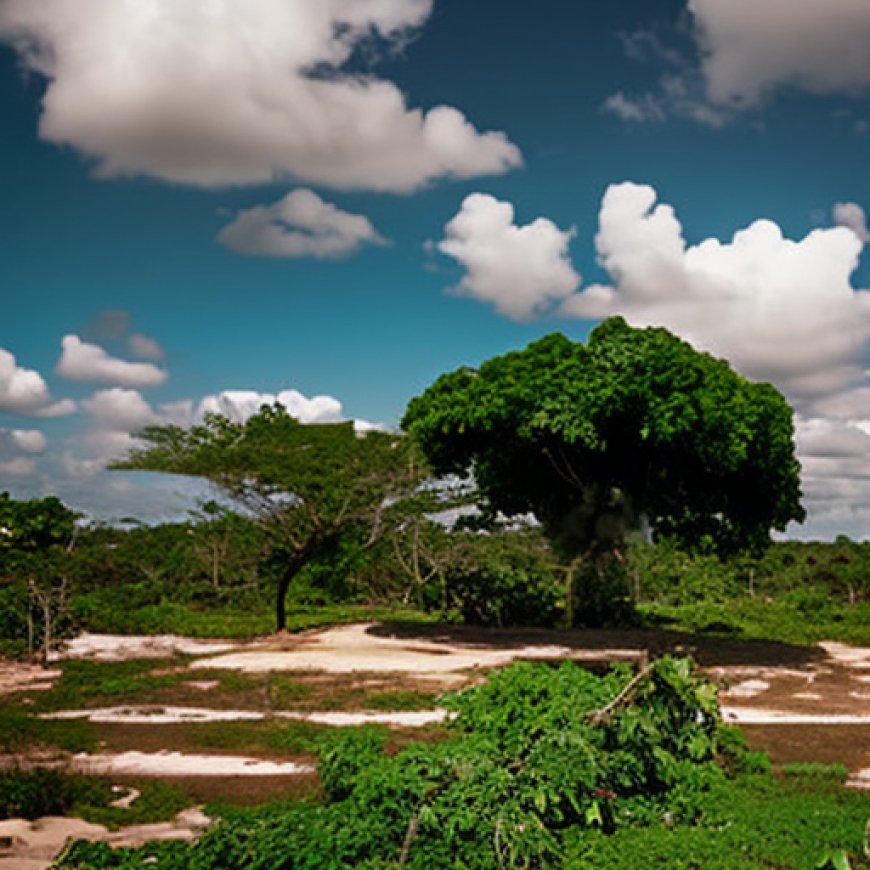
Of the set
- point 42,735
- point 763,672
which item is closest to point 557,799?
point 42,735

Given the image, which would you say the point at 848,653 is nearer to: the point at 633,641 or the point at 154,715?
the point at 633,641

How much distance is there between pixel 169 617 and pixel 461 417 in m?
10.4

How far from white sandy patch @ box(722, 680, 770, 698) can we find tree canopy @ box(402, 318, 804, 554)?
4.05 m

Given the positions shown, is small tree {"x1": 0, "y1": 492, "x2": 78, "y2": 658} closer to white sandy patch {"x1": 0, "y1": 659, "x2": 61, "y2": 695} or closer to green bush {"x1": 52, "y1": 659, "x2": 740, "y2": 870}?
white sandy patch {"x1": 0, "y1": 659, "x2": 61, "y2": 695}

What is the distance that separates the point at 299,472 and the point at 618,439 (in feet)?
23.5

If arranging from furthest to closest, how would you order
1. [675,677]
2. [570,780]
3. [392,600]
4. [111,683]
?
[392,600]
[111,683]
[675,677]
[570,780]

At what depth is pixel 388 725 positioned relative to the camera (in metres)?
10.4

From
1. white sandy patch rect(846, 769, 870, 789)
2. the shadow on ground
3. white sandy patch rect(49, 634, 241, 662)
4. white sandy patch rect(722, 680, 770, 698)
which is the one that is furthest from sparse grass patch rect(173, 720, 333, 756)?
the shadow on ground

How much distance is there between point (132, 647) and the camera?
18531 mm

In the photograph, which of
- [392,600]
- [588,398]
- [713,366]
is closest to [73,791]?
[588,398]

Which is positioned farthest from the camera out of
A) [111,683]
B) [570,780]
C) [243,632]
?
[243,632]

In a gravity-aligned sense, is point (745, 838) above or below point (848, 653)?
above

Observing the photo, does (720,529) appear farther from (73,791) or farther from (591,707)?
(73,791)

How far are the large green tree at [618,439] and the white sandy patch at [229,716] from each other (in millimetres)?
7041
